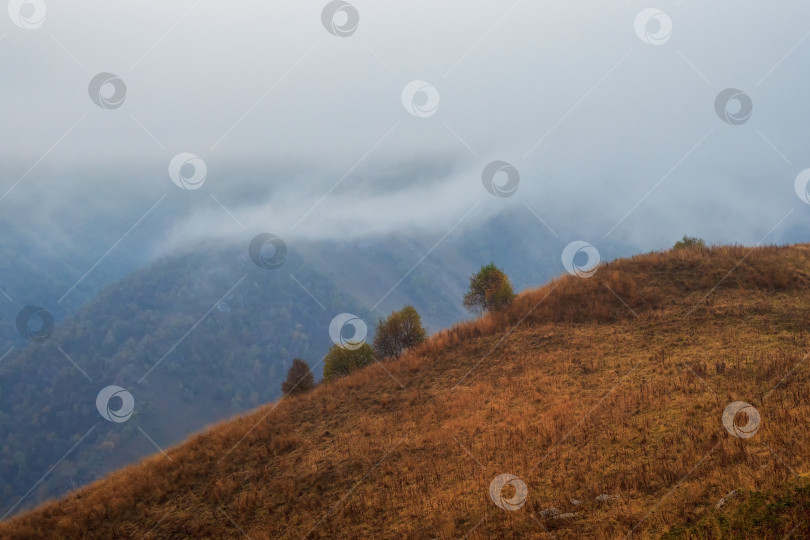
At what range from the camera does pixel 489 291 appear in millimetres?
35719

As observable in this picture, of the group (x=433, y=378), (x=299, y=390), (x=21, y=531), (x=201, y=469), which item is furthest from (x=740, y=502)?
(x=299, y=390)

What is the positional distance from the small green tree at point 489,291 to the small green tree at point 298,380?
43.3ft

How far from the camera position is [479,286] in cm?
3709

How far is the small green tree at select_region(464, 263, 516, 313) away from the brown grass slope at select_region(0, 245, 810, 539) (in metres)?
5.96

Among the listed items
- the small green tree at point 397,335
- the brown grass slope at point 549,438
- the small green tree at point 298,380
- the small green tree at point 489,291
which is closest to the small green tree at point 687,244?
the brown grass slope at point 549,438

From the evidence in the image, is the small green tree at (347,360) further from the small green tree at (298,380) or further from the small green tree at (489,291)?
the small green tree at (489,291)

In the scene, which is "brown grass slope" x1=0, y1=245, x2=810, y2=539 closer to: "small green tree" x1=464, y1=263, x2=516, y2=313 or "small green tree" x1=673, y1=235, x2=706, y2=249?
"small green tree" x1=673, y1=235, x2=706, y2=249

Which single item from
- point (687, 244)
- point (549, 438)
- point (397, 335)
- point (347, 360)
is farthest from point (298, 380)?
point (687, 244)

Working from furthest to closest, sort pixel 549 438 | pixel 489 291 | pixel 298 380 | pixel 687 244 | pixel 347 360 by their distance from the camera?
pixel 687 244 → pixel 347 360 → pixel 489 291 → pixel 298 380 → pixel 549 438

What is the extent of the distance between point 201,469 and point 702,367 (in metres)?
18.6

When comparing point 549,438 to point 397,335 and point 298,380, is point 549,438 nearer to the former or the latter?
point 298,380

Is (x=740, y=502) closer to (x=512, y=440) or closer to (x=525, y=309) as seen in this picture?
(x=512, y=440)

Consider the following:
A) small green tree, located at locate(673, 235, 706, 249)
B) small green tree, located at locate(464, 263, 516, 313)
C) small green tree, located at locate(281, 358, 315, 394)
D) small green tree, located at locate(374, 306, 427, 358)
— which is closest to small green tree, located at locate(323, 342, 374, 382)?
small green tree, located at locate(374, 306, 427, 358)

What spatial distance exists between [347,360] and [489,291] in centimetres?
1187
